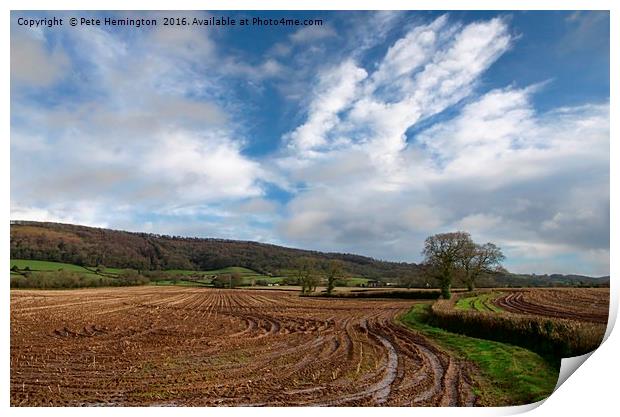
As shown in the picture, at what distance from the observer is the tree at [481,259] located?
7.27m

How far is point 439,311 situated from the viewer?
7977mm

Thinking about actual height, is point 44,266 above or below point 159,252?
below

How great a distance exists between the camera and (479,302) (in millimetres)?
7809

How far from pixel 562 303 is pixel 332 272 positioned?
3934 mm

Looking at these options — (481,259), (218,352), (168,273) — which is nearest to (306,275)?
(218,352)

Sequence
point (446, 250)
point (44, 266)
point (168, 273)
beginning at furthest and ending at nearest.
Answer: point (168, 273) < point (446, 250) < point (44, 266)

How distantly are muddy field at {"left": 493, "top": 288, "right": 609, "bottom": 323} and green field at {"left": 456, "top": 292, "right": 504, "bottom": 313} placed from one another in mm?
86

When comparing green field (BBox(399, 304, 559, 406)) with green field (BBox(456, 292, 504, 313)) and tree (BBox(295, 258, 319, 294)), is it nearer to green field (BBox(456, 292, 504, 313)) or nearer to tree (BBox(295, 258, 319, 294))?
green field (BBox(456, 292, 504, 313))

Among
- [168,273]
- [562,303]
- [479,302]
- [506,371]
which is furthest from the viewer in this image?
[479,302]

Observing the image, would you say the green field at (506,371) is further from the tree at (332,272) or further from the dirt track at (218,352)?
the tree at (332,272)

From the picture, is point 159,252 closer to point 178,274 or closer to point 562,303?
point 178,274
